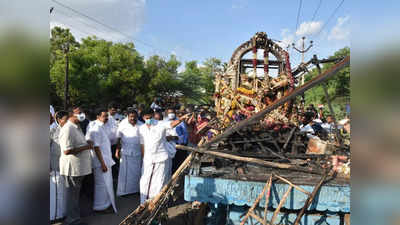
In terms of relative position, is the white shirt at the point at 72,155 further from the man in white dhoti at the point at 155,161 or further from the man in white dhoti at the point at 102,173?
the man in white dhoti at the point at 155,161

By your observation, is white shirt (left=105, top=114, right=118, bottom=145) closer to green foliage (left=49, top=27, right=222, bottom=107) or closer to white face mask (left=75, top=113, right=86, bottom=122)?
white face mask (left=75, top=113, right=86, bottom=122)

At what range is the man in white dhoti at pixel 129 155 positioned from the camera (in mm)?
5188

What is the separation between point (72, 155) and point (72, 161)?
0.35ft

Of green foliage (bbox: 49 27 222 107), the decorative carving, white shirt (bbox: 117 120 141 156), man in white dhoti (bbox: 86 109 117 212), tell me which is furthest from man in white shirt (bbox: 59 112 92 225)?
green foliage (bbox: 49 27 222 107)

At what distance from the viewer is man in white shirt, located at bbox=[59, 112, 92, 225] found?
360 cm

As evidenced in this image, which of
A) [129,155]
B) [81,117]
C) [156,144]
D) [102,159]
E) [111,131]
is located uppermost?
[81,117]

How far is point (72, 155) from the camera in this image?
3.76m

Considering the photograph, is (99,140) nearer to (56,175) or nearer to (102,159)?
(102,159)

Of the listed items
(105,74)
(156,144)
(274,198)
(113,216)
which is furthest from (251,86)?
(105,74)

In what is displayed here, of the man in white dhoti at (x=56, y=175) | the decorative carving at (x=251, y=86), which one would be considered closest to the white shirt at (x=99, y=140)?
the man in white dhoti at (x=56, y=175)

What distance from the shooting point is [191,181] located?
2.76m

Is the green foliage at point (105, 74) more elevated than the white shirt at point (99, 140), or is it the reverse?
the green foliage at point (105, 74)
